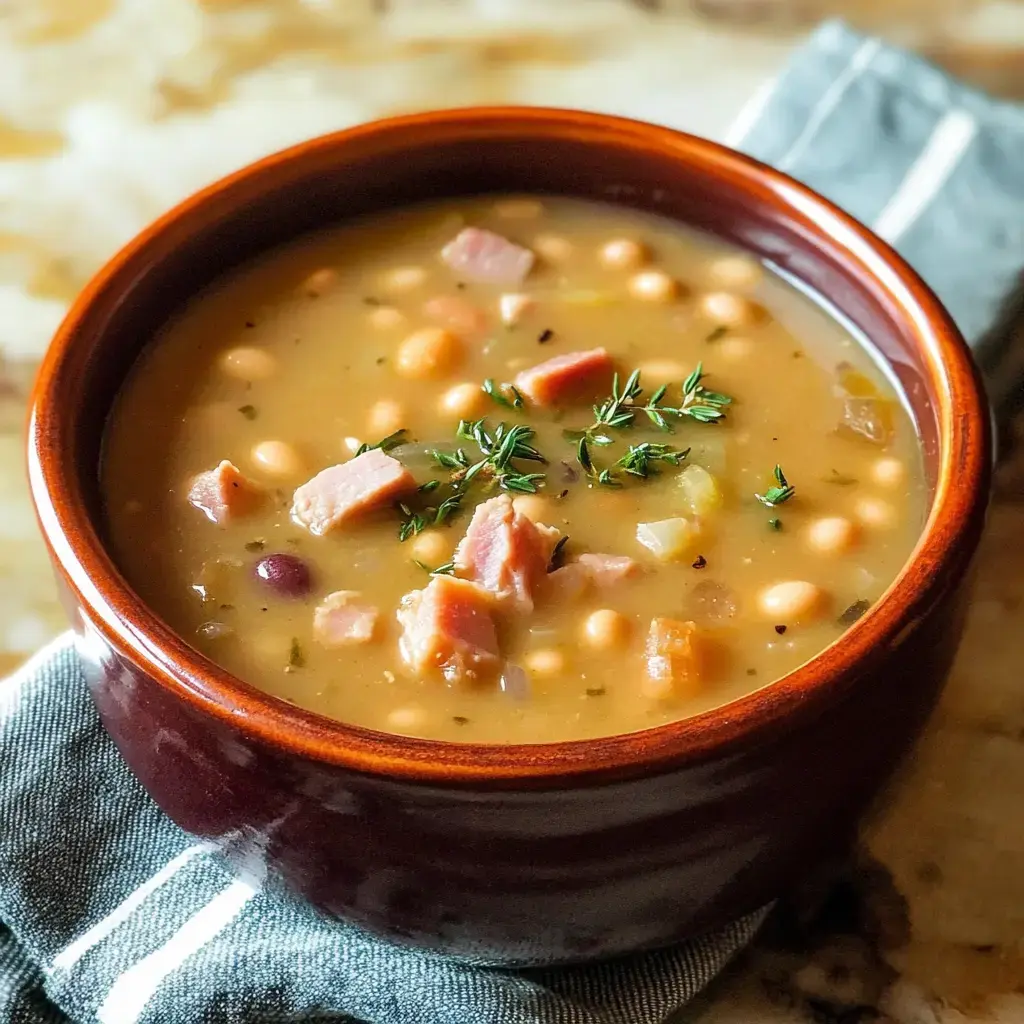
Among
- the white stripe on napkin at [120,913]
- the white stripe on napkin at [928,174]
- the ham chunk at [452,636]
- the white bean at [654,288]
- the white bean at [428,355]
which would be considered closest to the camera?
the ham chunk at [452,636]

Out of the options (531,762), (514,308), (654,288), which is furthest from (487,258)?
(531,762)

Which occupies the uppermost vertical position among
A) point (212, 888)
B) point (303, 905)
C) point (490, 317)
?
point (490, 317)

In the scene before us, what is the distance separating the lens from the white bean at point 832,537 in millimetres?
1559

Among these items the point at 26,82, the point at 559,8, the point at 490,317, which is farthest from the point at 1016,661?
the point at 26,82

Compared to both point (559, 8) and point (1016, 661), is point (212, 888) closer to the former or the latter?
point (1016, 661)

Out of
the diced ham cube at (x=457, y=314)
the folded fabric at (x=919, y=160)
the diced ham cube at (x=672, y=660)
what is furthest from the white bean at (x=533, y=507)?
the folded fabric at (x=919, y=160)

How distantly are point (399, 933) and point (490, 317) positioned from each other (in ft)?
2.65

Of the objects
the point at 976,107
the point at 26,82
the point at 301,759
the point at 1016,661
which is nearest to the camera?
the point at 301,759

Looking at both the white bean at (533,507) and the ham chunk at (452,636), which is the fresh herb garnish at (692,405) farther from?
the ham chunk at (452,636)

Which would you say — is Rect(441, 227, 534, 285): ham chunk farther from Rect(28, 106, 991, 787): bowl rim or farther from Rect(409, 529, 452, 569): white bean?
Rect(409, 529, 452, 569): white bean

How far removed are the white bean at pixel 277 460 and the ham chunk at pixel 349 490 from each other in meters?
0.05

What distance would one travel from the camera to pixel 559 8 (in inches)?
110

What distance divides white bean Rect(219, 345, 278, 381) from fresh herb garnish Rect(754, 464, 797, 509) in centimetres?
62

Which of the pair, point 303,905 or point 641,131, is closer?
point 303,905
